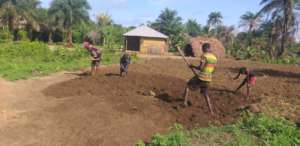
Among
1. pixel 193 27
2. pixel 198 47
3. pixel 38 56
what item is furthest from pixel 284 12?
pixel 193 27

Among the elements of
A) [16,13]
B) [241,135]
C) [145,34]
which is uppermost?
[16,13]

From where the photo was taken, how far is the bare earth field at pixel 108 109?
575cm

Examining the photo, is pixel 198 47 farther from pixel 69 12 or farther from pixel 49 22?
pixel 49 22

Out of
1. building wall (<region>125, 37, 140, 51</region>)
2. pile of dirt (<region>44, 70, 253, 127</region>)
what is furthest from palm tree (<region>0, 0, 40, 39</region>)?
pile of dirt (<region>44, 70, 253, 127</region>)

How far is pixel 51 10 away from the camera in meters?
46.2

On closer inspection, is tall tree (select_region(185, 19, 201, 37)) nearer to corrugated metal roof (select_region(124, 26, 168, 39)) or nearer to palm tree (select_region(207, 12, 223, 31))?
palm tree (select_region(207, 12, 223, 31))

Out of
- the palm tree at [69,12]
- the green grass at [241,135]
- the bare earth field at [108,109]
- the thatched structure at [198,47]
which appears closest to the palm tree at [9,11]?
the palm tree at [69,12]

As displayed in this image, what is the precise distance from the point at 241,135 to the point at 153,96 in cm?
354

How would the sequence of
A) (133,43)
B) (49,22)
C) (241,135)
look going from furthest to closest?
1. (49,22)
2. (133,43)
3. (241,135)

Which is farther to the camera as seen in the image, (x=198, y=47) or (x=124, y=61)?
(x=198, y=47)

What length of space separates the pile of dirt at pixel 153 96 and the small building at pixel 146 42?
2188 centimetres

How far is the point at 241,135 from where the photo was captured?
5648 millimetres

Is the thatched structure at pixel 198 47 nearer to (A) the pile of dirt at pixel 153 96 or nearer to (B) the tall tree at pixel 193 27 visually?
(A) the pile of dirt at pixel 153 96

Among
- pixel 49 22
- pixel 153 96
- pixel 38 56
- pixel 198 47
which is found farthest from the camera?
pixel 49 22
